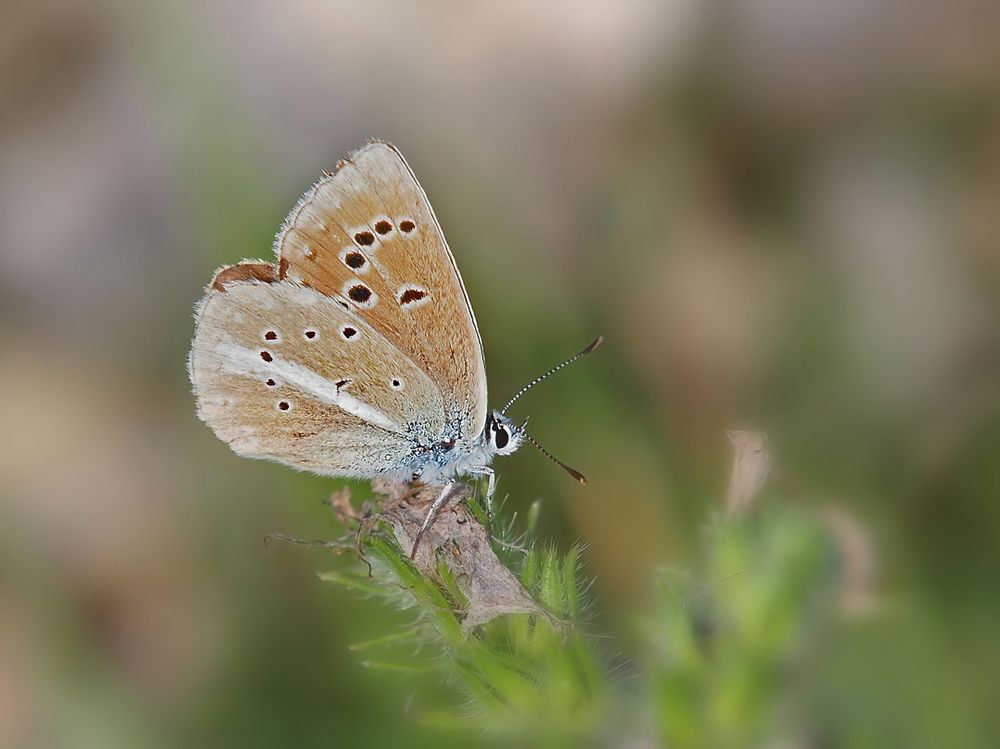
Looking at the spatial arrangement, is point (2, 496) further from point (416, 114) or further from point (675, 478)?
point (675, 478)

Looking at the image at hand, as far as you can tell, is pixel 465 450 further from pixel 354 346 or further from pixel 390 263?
pixel 390 263

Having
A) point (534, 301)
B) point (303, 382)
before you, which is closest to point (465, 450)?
point (303, 382)

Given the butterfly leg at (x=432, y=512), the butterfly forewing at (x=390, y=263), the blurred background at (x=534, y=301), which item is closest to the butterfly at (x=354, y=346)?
the butterfly forewing at (x=390, y=263)

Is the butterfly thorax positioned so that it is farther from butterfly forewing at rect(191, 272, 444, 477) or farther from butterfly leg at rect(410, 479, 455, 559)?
butterfly leg at rect(410, 479, 455, 559)

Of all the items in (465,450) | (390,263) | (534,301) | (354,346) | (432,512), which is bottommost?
(432,512)

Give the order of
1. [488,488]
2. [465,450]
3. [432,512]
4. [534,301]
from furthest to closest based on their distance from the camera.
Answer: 1. [534,301]
2. [465,450]
3. [488,488]
4. [432,512]

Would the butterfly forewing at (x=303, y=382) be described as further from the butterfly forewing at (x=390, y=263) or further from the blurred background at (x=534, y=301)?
the blurred background at (x=534, y=301)

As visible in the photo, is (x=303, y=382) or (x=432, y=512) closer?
(x=432, y=512)

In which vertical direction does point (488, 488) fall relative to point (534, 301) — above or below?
below
